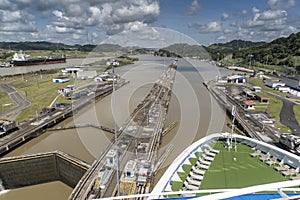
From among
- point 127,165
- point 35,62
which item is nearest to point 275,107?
point 127,165

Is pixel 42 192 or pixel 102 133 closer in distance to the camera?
pixel 42 192

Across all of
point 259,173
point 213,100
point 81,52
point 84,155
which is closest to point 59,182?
point 84,155

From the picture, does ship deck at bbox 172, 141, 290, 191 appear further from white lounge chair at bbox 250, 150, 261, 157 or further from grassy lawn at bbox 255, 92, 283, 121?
grassy lawn at bbox 255, 92, 283, 121

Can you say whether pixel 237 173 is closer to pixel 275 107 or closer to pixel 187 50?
pixel 275 107

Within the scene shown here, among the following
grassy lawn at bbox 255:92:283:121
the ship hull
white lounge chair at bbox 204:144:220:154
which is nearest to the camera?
white lounge chair at bbox 204:144:220:154

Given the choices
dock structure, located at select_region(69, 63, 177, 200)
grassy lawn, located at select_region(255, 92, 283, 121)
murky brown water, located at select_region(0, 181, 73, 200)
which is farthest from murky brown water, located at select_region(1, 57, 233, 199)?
grassy lawn, located at select_region(255, 92, 283, 121)

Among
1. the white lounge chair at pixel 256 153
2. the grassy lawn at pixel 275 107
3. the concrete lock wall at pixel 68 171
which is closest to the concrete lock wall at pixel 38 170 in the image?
the concrete lock wall at pixel 68 171

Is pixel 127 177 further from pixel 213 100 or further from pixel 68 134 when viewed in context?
pixel 213 100
